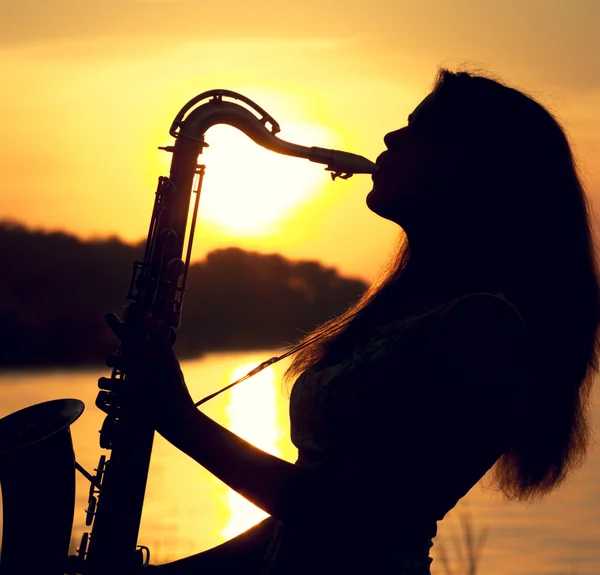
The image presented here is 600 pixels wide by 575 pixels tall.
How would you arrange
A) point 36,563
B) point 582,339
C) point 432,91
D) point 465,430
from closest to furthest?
point 465,430 < point 582,339 < point 432,91 < point 36,563

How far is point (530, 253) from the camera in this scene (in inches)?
129

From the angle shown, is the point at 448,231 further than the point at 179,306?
No

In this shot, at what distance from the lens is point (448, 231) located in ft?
11.2

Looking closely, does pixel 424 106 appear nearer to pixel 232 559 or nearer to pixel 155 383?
pixel 155 383

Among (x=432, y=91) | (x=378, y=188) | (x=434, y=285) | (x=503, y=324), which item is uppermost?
(x=432, y=91)

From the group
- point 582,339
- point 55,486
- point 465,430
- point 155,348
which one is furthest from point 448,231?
point 55,486

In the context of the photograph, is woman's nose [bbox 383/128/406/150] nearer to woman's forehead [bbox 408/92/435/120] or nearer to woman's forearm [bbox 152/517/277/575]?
woman's forehead [bbox 408/92/435/120]

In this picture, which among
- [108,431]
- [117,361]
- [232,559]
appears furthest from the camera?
[108,431]

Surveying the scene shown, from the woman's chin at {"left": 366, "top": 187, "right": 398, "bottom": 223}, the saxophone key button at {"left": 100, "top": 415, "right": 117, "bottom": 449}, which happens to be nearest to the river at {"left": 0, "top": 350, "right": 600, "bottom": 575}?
the saxophone key button at {"left": 100, "top": 415, "right": 117, "bottom": 449}

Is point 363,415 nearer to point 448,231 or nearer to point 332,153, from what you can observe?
point 448,231

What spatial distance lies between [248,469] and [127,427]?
90cm

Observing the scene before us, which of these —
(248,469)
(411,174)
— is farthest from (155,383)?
(411,174)

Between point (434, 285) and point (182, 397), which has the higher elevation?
point (434, 285)

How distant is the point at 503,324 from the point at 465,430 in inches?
10.8
